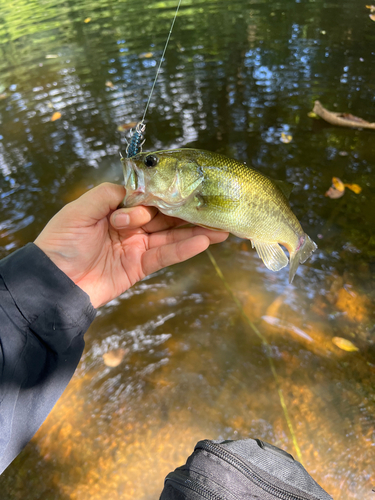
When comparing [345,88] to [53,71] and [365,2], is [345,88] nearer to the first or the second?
[365,2]

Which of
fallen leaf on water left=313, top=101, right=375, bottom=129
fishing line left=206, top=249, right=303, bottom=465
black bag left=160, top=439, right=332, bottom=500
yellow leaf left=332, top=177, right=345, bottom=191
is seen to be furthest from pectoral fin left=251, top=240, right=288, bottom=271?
fallen leaf on water left=313, top=101, right=375, bottom=129

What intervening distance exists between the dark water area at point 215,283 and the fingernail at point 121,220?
5.23 ft

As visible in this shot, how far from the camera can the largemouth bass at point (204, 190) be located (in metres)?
2.17

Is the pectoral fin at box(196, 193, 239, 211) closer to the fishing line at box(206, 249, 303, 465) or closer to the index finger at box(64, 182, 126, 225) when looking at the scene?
the index finger at box(64, 182, 126, 225)

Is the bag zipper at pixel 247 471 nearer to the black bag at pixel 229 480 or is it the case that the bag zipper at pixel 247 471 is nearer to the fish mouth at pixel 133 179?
the black bag at pixel 229 480

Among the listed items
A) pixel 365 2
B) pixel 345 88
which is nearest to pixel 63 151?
pixel 345 88

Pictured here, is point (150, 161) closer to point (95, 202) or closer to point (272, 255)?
point (95, 202)

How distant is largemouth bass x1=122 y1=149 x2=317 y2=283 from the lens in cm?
217

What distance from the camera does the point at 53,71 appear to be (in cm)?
807

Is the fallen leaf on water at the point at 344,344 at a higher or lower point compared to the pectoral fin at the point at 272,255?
lower

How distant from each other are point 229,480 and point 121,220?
1.55 metres

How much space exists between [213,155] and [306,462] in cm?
245

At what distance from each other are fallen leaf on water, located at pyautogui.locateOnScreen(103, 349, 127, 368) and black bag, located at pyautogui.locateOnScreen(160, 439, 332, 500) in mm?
1684

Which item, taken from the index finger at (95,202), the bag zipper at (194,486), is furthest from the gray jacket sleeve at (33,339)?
the bag zipper at (194,486)
